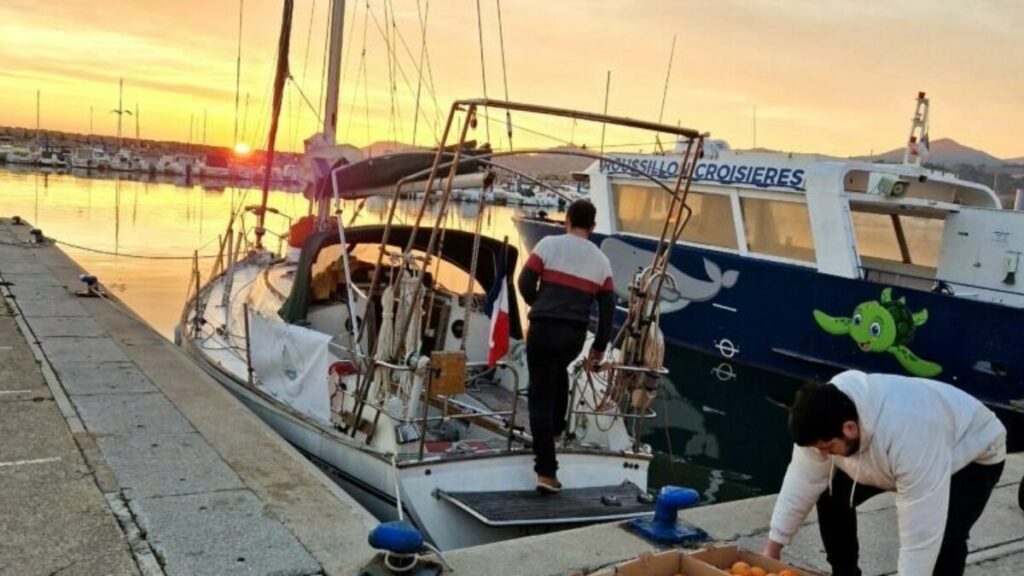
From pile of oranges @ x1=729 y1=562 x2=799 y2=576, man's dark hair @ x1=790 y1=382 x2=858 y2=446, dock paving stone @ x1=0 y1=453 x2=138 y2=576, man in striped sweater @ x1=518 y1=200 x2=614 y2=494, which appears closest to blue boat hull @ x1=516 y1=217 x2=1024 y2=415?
man in striped sweater @ x1=518 y1=200 x2=614 y2=494

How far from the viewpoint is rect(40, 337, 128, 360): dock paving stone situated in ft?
25.1

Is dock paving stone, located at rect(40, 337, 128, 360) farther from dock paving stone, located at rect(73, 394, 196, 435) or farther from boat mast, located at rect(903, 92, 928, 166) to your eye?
boat mast, located at rect(903, 92, 928, 166)

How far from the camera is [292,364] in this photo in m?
6.73

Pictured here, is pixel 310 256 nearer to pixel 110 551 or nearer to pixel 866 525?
pixel 110 551

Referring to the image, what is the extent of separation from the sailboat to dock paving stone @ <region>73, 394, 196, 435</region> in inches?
35.4

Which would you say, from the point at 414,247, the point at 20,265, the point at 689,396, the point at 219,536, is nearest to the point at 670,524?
the point at 219,536

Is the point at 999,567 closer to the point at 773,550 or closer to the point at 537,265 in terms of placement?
the point at 773,550

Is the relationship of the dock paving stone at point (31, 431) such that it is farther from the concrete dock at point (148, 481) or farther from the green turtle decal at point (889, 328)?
the green turtle decal at point (889, 328)

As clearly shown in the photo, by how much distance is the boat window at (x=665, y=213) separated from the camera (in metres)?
14.4

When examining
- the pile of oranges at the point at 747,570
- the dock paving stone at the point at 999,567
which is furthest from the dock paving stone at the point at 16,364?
the dock paving stone at the point at 999,567

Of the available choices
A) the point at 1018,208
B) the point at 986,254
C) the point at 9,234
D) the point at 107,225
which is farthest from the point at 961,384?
the point at 107,225

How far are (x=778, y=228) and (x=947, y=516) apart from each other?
10898 millimetres

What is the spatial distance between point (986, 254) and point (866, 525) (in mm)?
9792

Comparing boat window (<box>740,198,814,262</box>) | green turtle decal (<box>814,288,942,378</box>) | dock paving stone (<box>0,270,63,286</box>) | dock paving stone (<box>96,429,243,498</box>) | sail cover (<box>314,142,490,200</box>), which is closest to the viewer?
dock paving stone (<box>96,429,243,498</box>)
